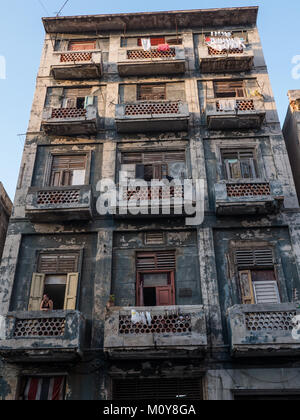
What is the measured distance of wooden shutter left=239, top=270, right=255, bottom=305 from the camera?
12.8 meters

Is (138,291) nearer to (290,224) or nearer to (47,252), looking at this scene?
(47,252)

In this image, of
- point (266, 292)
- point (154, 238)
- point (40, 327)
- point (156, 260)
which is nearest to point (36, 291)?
point (40, 327)

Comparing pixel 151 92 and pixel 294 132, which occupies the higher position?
pixel 151 92

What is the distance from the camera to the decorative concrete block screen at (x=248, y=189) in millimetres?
14062

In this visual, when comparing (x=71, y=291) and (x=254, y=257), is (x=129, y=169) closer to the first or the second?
(x=71, y=291)

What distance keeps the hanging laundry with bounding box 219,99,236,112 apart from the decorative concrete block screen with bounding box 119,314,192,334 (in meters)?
8.27

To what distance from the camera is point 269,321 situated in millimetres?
11461

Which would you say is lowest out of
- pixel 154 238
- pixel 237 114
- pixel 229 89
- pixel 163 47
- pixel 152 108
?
pixel 154 238

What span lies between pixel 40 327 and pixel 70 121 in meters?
8.00

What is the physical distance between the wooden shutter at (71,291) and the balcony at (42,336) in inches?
37.2

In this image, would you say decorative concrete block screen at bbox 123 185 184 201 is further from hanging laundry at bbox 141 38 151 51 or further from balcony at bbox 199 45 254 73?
hanging laundry at bbox 141 38 151 51

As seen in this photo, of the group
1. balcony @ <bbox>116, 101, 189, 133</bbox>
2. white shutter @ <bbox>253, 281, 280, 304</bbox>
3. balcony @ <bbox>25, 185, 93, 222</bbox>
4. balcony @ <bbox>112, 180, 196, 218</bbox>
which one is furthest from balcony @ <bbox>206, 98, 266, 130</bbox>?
white shutter @ <bbox>253, 281, 280, 304</bbox>

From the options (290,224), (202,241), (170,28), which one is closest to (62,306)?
(202,241)

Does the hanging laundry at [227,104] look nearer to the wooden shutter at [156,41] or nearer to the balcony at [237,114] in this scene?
the balcony at [237,114]
